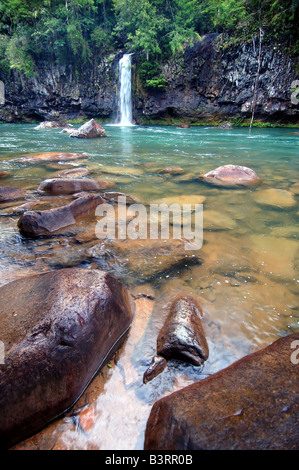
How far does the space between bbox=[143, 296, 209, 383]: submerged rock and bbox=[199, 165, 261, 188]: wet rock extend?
3.83m

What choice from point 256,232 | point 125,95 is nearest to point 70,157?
point 256,232

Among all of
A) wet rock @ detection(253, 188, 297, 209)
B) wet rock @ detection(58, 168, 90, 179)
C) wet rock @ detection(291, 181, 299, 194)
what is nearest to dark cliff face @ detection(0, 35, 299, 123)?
wet rock @ detection(291, 181, 299, 194)

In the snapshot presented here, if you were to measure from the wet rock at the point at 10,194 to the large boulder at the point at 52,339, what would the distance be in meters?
2.82

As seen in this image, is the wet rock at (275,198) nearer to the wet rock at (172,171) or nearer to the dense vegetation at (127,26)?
the wet rock at (172,171)

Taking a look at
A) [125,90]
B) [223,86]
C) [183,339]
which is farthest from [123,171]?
[125,90]

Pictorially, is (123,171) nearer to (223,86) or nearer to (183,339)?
(183,339)

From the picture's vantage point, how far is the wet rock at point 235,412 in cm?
99

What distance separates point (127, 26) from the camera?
70.2ft

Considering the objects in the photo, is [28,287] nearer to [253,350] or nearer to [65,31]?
[253,350]

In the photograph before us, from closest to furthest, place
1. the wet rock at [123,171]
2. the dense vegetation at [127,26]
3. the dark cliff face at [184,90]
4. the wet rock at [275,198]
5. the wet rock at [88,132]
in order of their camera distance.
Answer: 1. the wet rock at [275,198]
2. the wet rock at [123,171]
3. the wet rock at [88,132]
4. the dense vegetation at [127,26]
5. the dark cliff face at [184,90]

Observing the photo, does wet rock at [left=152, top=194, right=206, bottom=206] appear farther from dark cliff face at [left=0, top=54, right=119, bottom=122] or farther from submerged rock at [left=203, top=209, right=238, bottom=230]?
dark cliff face at [left=0, top=54, right=119, bottom=122]

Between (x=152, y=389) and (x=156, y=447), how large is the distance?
1.22 ft

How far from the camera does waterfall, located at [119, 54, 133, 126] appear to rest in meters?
21.8

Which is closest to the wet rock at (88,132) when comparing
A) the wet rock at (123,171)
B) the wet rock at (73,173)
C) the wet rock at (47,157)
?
the wet rock at (47,157)
